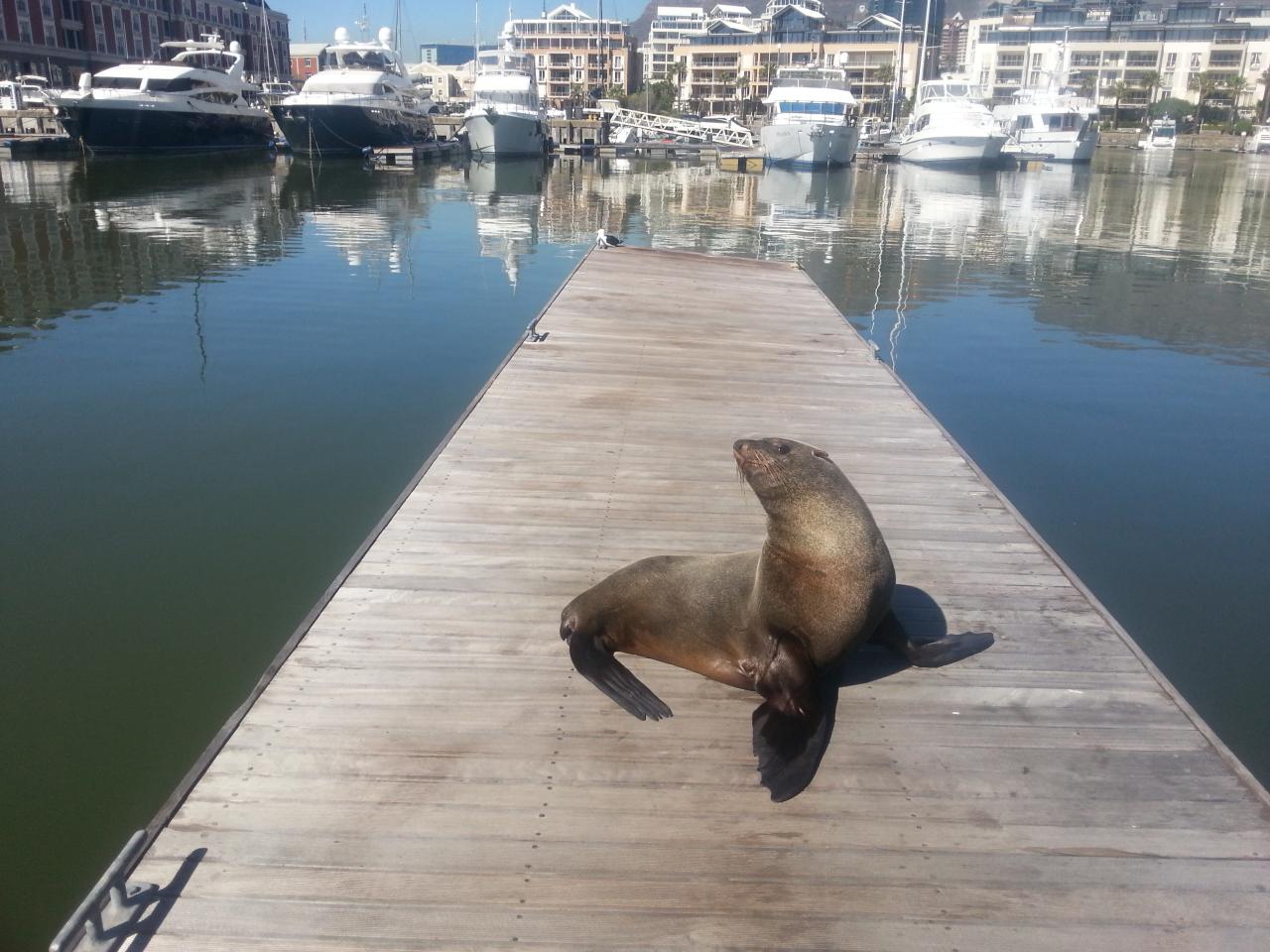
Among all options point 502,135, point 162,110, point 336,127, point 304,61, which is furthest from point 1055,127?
point 304,61

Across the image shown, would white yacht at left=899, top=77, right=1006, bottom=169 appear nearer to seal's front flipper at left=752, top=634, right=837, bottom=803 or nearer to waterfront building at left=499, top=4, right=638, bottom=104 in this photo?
seal's front flipper at left=752, top=634, right=837, bottom=803

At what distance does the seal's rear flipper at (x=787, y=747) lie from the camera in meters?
3.33

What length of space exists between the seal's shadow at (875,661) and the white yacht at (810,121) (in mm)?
49134

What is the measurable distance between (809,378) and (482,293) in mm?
9496

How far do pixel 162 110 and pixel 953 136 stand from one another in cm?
3963

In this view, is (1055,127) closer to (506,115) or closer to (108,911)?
(506,115)

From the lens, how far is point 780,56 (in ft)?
366

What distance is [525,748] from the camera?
3506mm

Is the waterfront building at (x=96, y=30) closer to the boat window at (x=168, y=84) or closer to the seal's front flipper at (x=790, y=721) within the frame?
the boat window at (x=168, y=84)

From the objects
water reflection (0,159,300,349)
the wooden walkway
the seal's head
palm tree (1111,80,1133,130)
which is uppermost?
palm tree (1111,80,1133,130)

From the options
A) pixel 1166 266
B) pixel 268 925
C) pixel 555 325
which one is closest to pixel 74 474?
pixel 555 325

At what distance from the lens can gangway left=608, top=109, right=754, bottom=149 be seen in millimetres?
60938

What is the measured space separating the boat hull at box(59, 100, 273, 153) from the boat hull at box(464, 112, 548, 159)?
11832 mm

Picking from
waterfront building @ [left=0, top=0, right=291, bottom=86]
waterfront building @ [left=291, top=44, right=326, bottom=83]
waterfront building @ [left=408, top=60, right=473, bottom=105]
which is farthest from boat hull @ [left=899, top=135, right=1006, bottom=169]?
waterfront building @ [left=291, top=44, right=326, bottom=83]
